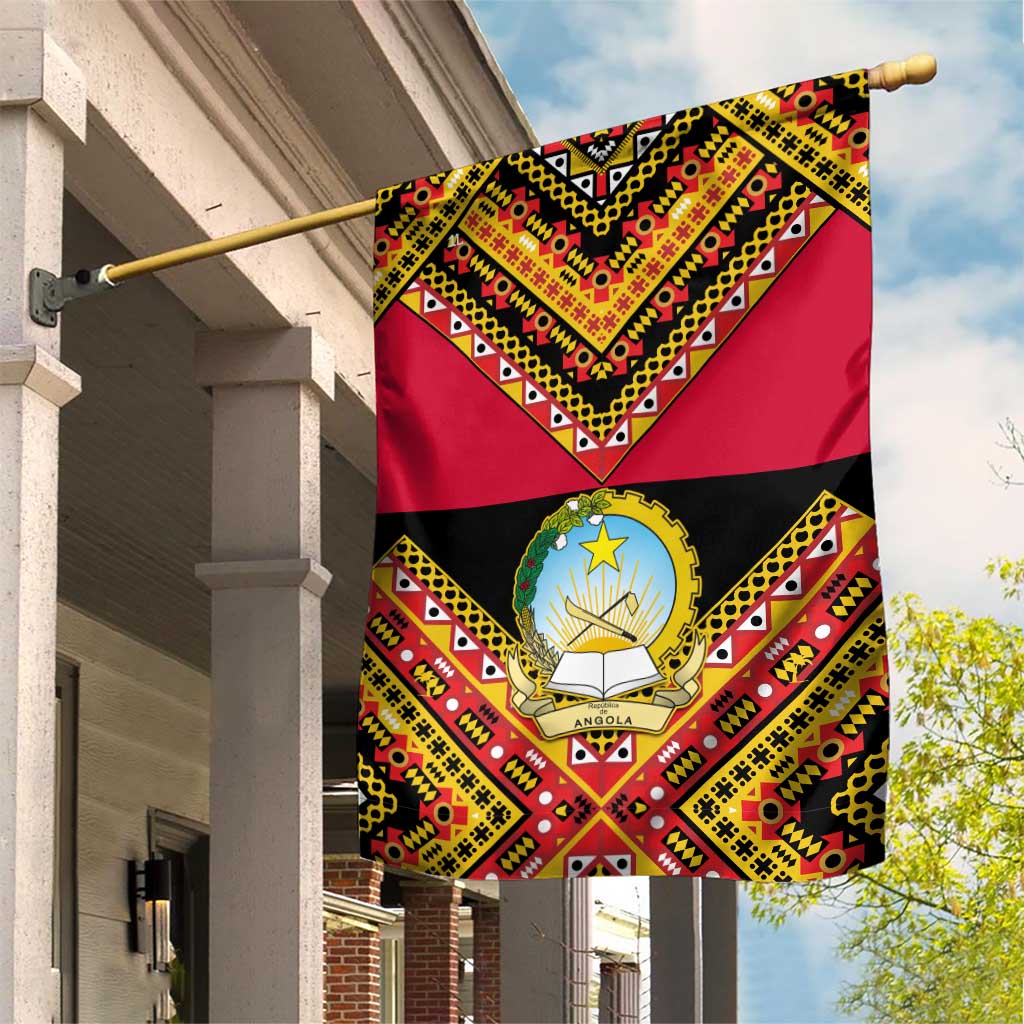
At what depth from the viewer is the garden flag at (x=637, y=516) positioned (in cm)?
403

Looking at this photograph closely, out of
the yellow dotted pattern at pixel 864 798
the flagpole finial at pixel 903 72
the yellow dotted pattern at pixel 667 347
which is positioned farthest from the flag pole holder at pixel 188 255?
the yellow dotted pattern at pixel 864 798

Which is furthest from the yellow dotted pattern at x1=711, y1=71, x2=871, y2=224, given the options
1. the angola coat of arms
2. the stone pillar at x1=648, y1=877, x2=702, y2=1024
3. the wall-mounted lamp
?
the wall-mounted lamp

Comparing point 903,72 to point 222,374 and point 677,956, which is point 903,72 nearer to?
point 222,374

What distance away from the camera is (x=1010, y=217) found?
92188 millimetres

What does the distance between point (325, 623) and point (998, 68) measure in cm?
8410

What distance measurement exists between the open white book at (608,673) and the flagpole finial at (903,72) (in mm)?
1396

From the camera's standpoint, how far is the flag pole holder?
13.3ft

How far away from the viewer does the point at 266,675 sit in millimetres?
5828

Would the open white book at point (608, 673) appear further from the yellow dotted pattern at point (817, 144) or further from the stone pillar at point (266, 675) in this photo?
the stone pillar at point (266, 675)

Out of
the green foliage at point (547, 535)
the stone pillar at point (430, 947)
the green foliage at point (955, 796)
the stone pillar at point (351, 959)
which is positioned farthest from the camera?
the green foliage at point (955, 796)

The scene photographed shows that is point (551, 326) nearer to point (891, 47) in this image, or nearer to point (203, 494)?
point (203, 494)

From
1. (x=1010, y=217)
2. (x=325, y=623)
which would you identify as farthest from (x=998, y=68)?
(x=325, y=623)

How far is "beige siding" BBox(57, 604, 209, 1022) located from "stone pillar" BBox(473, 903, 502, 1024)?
6.77 meters

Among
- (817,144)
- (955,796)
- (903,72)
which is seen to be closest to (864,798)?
(817,144)
